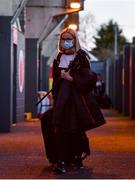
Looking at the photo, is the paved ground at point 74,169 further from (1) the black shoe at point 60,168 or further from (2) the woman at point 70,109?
(2) the woman at point 70,109

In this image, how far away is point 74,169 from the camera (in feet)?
38.3

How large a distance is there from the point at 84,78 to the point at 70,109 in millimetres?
501

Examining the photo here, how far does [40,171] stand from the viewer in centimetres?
1142

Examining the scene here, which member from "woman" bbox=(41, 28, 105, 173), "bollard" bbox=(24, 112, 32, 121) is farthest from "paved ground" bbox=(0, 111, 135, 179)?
"bollard" bbox=(24, 112, 32, 121)

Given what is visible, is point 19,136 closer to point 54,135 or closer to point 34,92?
point 54,135

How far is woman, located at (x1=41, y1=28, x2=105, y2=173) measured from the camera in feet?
36.9

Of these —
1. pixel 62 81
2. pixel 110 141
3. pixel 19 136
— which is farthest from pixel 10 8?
pixel 62 81

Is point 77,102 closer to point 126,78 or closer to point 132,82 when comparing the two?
point 132,82

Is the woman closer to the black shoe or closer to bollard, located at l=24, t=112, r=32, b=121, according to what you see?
the black shoe

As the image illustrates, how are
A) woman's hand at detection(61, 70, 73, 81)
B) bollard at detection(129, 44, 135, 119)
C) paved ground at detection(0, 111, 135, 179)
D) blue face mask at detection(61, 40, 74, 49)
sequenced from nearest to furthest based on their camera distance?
paved ground at detection(0, 111, 135, 179)
woman's hand at detection(61, 70, 73, 81)
blue face mask at detection(61, 40, 74, 49)
bollard at detection(129, 44, 135, 119)

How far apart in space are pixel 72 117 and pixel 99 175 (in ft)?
3.08

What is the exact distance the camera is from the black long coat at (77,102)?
11.2 metres

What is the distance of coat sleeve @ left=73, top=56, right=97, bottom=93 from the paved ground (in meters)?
1.25

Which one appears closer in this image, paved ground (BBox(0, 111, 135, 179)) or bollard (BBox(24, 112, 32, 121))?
paved ground (BBox(0, 111, 135, 179))
